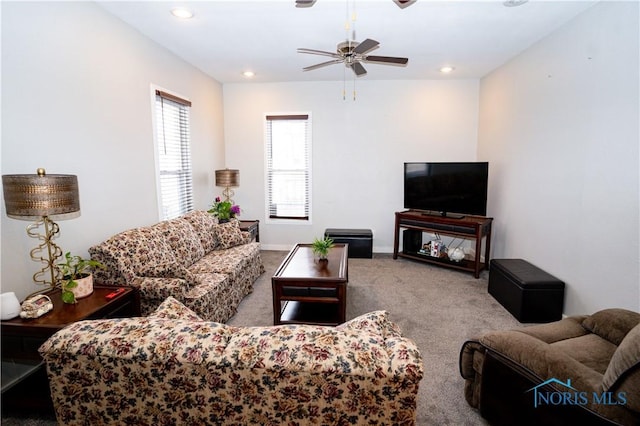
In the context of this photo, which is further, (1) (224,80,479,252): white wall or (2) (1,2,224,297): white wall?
(1) (224,80,479,252): white wall

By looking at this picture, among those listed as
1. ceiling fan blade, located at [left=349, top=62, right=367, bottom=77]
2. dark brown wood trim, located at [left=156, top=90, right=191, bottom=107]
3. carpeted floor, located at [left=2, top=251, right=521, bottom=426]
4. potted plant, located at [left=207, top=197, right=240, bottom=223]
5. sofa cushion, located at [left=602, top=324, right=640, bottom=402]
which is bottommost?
carpeted floor, located at [left=2, top=251, right=521, bottom=426]

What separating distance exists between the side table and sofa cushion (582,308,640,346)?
10.3ft

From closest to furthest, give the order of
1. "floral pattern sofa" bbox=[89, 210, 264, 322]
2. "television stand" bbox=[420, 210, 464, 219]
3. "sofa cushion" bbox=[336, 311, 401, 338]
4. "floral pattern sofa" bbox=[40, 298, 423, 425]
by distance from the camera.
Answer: "floral pattern sofa" bbox=[40, 298, 423, 425] → "sofa cushion" bbox=[336, 311, 401, 338] → "floral pattern sofa" bbox=[89, 210, 264, 322] → "television stand" bbox=[420, 210, 464, 219]

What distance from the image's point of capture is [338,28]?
3.37 metres

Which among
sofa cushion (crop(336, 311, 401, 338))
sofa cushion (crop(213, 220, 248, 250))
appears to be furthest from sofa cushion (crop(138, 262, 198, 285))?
sofa cushion (crop(336, 311, 401, 338))

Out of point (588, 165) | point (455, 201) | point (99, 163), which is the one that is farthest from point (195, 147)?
point (588, 165)

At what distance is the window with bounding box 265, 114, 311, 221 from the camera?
5676 millimetres

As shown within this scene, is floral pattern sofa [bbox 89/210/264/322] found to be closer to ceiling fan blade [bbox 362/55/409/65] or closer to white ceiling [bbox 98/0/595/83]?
white ceiling [bbox 98/0/595/83]

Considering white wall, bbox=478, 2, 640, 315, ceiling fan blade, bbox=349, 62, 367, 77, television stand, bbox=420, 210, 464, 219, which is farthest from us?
television stand, bbox=420, 210, 464, 219

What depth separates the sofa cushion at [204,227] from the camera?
3994 mm

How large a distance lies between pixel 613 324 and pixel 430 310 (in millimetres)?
1669

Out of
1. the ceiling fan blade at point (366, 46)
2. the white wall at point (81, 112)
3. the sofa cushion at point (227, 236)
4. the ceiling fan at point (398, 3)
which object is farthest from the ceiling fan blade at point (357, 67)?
the sofa cushion at point (227, 236)

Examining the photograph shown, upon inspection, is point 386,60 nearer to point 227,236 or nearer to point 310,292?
point 310,292

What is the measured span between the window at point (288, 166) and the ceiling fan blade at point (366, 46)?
2.95 metres
